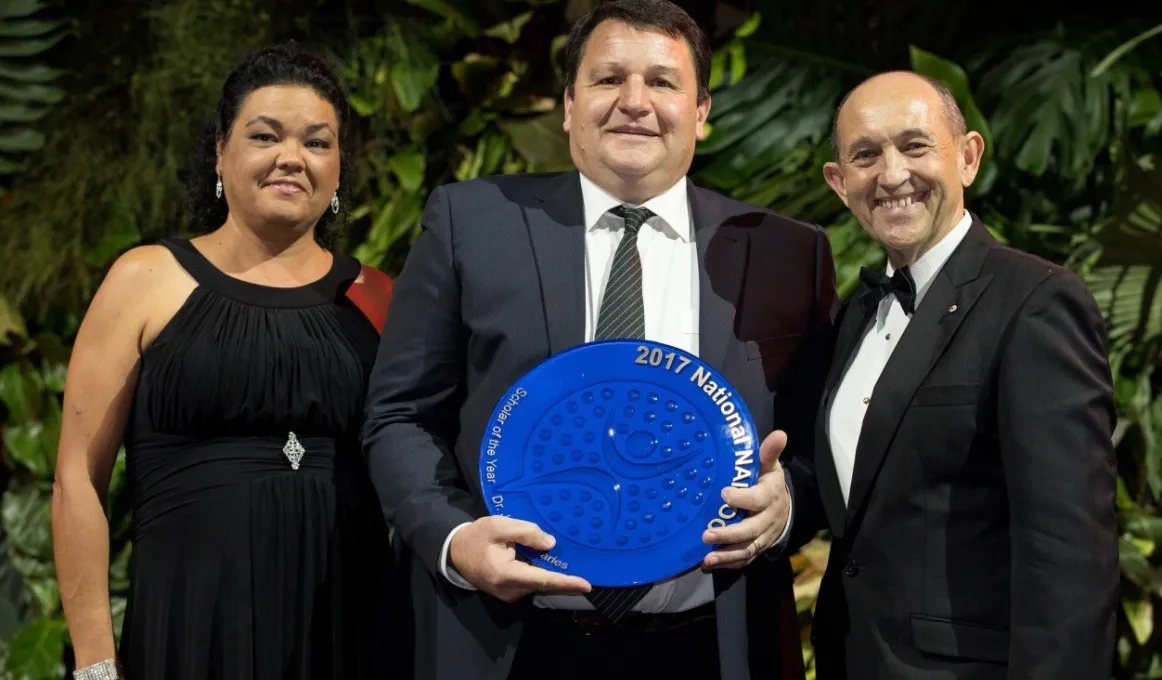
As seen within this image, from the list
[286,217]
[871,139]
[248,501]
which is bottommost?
[248,501]

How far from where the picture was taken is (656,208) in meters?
1.67

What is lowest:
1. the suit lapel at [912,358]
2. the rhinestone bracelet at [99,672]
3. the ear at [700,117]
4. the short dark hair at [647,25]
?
the rhinestone bracelet at [99,672]

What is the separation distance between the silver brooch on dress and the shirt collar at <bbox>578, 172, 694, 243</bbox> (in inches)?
26.9

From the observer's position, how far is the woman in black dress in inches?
76.2

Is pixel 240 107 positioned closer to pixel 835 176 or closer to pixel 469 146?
pixel 835 176

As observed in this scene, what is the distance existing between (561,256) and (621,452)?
0.33 m

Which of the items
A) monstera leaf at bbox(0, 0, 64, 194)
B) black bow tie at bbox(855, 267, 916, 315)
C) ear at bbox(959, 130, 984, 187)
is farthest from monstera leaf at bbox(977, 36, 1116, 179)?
monstera leaf at bbox(0, 0, 64, 194)

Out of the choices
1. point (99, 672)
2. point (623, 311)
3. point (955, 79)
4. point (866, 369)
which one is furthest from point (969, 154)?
point (99, 672)

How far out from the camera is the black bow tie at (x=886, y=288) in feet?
5.20

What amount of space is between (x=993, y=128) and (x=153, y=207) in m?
2.54

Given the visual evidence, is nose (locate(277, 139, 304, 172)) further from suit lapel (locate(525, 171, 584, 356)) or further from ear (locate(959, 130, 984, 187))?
ear (locate(959, 130, 984, 187))

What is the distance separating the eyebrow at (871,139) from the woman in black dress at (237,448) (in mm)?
926

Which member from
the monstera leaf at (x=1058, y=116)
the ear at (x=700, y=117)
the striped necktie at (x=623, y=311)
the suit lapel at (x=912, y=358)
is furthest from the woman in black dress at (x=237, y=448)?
the monstera leaf at (x=1058, y=116)

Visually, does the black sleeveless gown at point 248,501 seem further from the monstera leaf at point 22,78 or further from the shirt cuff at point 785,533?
the monstera leaf at point 22,78
